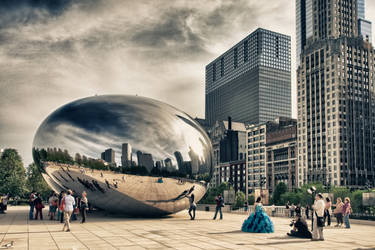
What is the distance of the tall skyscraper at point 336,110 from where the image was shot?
13162 centimetres

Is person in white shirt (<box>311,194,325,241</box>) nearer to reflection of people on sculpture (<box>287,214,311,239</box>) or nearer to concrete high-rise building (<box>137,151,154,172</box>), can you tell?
reflection of people on sculpture (<box>287,214,311,239</box>)

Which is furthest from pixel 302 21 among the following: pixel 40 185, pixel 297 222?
pixel 297 222

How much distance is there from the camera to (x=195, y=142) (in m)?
23.7

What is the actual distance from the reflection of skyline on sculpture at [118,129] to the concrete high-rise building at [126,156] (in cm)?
17

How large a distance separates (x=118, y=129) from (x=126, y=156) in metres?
1.56

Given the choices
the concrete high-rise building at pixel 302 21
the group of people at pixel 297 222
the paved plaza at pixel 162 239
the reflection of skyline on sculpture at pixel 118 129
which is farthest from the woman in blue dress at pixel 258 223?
the concrete high-rise building at pixel 302 21

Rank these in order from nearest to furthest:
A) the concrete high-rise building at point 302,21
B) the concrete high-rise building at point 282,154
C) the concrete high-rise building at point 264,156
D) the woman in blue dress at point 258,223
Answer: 1. the woman in blue dress at point 258,223
2. the concrete high-rise building at point 282,154
3. the concrete high-rise building at point 264,156
4. the concrete high-rise building at point 302,21

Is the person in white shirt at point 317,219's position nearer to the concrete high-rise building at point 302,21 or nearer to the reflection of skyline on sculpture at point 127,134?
the reflection of skyline on sculpture at point 127,134

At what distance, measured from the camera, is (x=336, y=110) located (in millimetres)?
133500

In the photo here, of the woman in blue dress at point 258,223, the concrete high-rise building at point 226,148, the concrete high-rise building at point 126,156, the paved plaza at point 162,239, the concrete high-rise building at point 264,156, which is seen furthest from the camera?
the concrete high-rise building at point 226,148

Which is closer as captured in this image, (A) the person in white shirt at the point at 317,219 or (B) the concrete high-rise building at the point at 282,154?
(A) the person in white shirt at the point at 317,219

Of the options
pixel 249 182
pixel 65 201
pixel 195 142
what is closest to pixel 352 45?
pixel 249 182

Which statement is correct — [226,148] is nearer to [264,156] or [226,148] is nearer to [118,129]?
[264,156]

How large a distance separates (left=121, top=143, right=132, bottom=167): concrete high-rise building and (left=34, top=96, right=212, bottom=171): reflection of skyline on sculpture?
0.17m
